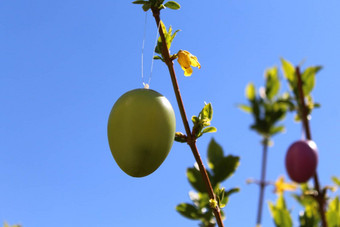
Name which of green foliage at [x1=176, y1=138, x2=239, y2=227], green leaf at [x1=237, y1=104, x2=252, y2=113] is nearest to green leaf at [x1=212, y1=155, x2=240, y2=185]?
green foliage at [x1=176, y1=138, x2=239, y2=227]

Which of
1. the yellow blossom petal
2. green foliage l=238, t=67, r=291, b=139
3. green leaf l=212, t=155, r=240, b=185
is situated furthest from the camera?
the yellow blossom petal

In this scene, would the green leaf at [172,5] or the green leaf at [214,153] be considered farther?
the green leaf at [172,5]

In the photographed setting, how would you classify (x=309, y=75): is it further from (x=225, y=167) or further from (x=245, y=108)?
(x=225, y=167)

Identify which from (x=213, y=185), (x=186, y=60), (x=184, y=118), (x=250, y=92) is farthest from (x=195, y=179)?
(x=250, y=92)

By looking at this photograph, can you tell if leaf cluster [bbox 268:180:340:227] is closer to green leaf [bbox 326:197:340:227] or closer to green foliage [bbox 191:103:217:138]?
green leaf [bbox 326:197:340:227]

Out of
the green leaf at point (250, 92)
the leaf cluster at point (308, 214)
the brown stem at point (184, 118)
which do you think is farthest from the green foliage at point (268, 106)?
the brown stem at point (184, 118)

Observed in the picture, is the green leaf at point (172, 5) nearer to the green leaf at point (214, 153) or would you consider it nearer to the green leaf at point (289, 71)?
the green leaf at point (214, 153)

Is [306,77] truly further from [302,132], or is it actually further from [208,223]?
[208,223]
